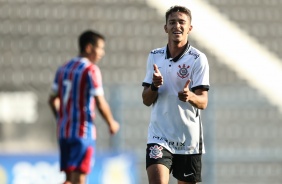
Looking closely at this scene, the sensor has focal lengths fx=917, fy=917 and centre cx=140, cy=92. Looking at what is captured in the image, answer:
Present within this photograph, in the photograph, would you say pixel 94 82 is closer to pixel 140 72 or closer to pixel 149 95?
pixel 149 95

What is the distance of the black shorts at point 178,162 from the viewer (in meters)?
6.71

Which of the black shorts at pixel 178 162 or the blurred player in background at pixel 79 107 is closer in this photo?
the black shorts at pixel 178 162

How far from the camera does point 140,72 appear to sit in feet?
47.1

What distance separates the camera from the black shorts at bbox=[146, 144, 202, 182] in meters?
6.71

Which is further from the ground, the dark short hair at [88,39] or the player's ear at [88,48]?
the dark short hair at [88,39]

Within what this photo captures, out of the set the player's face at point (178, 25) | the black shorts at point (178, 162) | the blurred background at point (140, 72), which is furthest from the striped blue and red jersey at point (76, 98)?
the blurred background at point (140, 72)

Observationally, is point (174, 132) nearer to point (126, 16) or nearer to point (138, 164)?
point (138, 164)

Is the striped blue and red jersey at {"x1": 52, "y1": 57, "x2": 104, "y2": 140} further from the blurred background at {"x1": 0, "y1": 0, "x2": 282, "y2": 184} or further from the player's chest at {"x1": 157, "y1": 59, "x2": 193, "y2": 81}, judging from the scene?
the blurred background at {"x1": 0, "y1": 0, "x2": 282, "y2": 184}

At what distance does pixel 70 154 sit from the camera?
932cm

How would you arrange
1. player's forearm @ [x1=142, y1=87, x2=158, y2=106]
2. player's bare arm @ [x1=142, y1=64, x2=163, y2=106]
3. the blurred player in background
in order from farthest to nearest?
the blurred player in background, player's forearm @ [x1=142, y1=87, x2=158, y2=106], player's bare arm @ [x1=142, y1=64, x2=163, y2=106]

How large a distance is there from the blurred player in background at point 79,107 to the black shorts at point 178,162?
244 centimetres

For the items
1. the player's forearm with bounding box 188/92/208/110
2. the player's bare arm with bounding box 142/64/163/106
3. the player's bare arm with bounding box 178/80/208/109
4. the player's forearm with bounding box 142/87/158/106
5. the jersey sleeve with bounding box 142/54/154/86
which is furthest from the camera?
the jersey sleeve with bounding box 142/54/154/86

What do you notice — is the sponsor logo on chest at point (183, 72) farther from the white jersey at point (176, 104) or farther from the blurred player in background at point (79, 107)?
the blurred player in background at point (79, 107)

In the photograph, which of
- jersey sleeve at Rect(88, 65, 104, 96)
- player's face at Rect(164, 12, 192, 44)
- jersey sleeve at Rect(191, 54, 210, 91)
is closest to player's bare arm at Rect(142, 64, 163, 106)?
jersey sleeve at Rect(191, 54, 210, 91)
